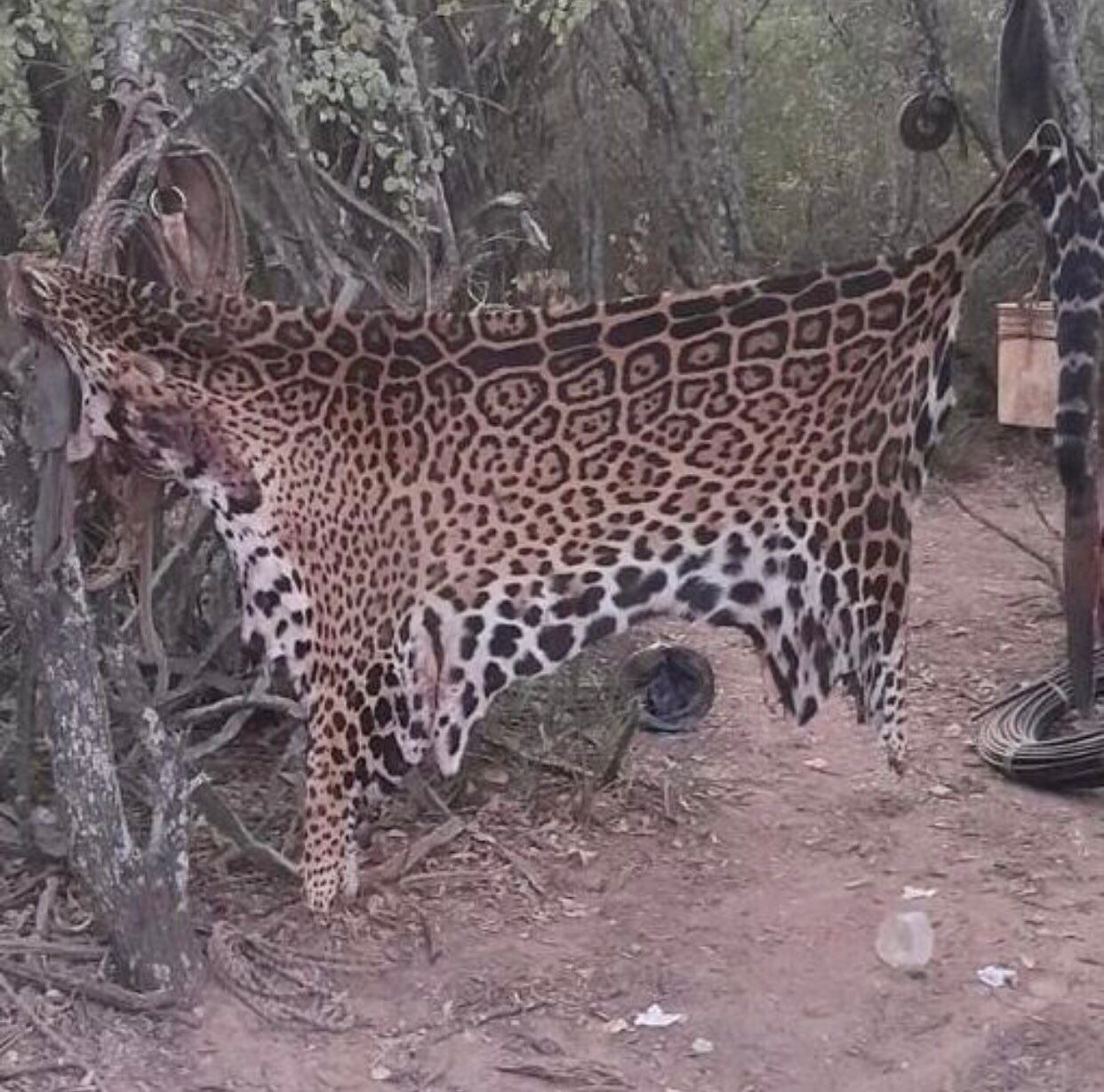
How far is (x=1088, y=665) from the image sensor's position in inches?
124

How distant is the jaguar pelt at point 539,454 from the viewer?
255 cm

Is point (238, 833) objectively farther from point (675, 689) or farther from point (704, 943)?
point (675, 689)

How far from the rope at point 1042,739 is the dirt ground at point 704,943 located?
6 cm

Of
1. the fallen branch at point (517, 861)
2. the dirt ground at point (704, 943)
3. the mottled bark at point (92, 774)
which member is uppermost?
the mottled bark at point (92, 774)

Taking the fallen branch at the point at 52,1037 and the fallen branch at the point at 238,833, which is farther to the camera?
the fallen branch at the point at 238,833

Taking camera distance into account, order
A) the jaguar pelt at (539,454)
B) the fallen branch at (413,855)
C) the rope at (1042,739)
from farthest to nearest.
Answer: the rope at (1042,739), the fallen branch at (413,855), the jaguar pelt at (539,454)

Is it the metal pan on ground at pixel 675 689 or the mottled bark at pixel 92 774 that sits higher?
the mottled bark at pixel 92 774

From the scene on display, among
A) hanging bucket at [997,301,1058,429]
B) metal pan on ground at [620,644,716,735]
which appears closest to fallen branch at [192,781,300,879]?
metal pan on ground at [620,644,716,735]

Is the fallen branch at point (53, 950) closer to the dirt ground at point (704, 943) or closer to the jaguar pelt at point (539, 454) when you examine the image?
the dirt ground at point (704, 943)

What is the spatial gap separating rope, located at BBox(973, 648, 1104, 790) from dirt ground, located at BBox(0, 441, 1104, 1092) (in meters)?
0.06

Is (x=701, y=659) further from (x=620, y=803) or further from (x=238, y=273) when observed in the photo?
(x=238, y=273)

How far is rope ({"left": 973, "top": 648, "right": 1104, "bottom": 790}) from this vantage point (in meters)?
4.28

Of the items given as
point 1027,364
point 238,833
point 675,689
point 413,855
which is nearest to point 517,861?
point 413,855

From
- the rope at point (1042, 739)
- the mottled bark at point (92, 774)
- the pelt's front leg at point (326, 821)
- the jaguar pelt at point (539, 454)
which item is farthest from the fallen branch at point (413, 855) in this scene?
the rope at point (1042, 739)
